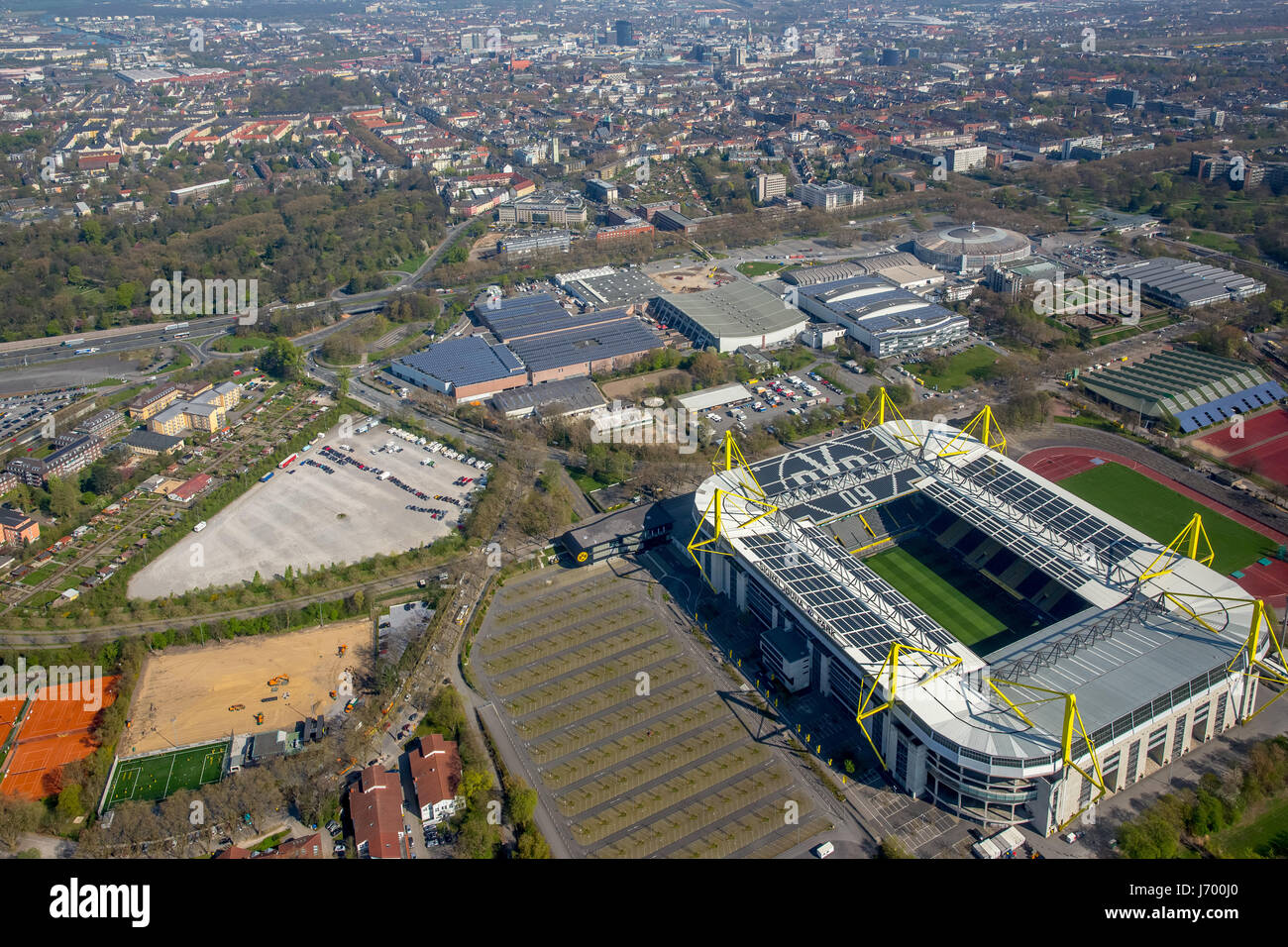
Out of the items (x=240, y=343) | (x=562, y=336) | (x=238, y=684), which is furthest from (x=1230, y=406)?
(x=240, y=343)

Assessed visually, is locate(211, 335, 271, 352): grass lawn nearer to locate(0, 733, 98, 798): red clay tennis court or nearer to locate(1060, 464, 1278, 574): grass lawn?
locate(0, 733, 98, 798): red clay tennis court

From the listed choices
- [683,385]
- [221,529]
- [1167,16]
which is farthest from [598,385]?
[1167,16]

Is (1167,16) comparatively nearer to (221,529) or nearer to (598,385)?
(598,385)

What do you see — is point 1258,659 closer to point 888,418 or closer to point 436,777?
point 888,418

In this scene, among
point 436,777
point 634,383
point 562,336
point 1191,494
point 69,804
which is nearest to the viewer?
point 69,804

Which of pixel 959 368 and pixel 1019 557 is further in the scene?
pixel 959 368

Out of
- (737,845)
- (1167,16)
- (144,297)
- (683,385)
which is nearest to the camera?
(737,845)

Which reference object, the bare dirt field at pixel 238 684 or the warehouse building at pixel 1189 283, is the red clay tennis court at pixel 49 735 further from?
the warehouse building at pixel 1189 283

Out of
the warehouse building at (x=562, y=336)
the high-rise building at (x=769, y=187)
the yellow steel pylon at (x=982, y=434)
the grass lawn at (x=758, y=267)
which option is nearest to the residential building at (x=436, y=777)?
the yellow steel pylon at (x=982, y=434)
